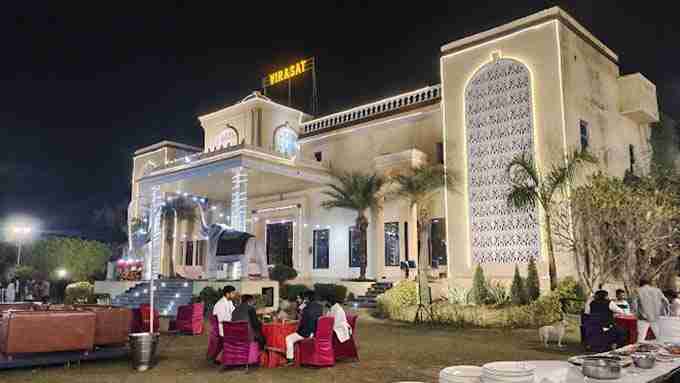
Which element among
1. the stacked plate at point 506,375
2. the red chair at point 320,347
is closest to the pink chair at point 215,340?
the red chair at point 320,347

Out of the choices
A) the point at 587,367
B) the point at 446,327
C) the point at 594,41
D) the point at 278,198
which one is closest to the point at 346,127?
the point at 278,198

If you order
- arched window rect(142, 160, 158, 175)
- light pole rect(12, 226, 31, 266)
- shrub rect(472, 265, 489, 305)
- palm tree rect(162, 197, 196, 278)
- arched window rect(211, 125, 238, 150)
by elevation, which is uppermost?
arched window rect(211, 125, 238, 150)

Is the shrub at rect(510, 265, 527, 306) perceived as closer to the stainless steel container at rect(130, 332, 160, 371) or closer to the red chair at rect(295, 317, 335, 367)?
the red chair at rect(295, 317, 335, 367)

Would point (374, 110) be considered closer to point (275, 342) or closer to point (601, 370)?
point (275, 342)

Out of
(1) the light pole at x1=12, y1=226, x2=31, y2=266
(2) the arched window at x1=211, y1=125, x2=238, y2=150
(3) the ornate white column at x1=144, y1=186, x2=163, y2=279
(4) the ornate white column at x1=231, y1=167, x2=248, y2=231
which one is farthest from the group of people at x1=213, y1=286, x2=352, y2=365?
(1) the light pole at x1=12, y1=226, x2=31, y2=266

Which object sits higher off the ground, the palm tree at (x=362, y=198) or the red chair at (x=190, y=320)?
the palm tree at (x=362, y=198)

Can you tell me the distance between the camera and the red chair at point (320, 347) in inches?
332

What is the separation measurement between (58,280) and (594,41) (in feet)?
84.4

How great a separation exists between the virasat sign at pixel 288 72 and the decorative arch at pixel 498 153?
13.5 m

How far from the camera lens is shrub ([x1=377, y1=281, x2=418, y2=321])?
15.5m

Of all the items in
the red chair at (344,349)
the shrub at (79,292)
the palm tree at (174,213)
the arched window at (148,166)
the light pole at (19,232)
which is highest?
the arched window at (148,166)

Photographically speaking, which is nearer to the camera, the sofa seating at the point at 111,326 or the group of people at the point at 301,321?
the group of people at the point at 301,321

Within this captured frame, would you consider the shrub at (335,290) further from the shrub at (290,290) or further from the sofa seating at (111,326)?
the sofa seating at (111,326)

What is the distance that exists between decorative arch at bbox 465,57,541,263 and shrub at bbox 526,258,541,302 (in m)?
0.92
